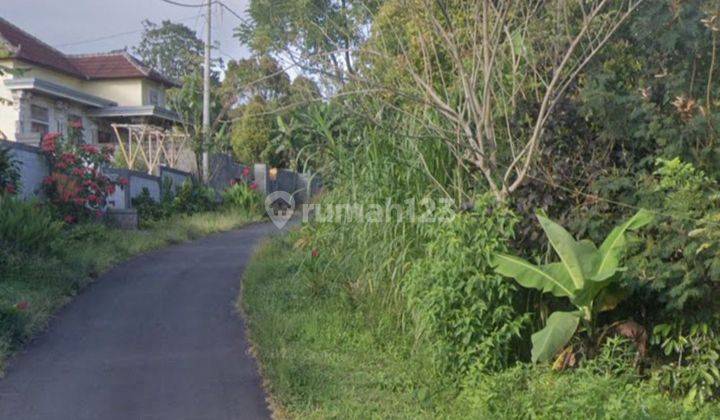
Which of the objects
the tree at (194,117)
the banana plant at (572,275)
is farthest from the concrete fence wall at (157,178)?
the banana plant at (572,275)

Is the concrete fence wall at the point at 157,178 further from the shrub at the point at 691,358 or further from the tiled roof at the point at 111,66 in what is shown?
the tiled roof at the point at 111,66

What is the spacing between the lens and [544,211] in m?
7.87

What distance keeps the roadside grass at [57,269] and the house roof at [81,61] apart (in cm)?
1272

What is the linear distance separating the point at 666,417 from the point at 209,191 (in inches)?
704

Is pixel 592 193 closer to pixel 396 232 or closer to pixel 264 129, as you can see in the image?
pixel 396 232

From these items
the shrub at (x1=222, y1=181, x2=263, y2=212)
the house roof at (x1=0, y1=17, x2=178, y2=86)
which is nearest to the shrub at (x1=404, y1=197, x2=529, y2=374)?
the shrub at (x1=222, y1=181, x2=263, y2=212)

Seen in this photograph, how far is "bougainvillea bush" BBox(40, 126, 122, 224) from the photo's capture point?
15.1 meters

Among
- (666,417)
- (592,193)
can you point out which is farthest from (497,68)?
(666,417)

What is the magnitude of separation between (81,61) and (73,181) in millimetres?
19177

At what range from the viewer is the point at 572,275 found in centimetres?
713

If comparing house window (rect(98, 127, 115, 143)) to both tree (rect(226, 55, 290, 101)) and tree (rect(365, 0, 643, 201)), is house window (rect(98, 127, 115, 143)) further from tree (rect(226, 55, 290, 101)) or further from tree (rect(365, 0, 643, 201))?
tree (rect(365, 0, 643, 201))

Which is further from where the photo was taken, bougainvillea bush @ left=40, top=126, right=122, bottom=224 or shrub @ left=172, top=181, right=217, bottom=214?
shrub @ left=172, top=181, right=217, bottom=214

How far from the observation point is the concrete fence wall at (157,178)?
14.4m

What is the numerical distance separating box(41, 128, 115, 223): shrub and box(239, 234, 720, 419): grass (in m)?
5.82
